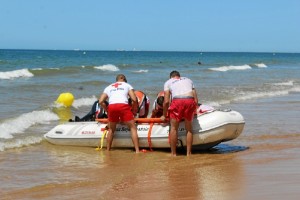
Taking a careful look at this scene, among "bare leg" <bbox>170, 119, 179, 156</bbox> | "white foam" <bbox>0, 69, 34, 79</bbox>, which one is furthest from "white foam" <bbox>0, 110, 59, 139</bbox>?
"white foam" <bbox>0, 69, 34, 79</bbox>

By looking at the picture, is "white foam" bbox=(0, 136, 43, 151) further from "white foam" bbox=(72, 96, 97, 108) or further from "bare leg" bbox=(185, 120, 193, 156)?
"white foam" bbox=(72, 96, 97, 108)

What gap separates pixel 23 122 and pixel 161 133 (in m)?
3.95

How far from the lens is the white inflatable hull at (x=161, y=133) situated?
27.3ft

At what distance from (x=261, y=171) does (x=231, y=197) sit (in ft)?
4.83

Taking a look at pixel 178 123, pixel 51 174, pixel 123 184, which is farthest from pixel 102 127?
pixel 123 184

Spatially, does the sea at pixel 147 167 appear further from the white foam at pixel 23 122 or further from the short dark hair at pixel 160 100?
the short dark hair at pixel 160 100

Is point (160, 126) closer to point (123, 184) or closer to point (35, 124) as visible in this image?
point (123, 184)

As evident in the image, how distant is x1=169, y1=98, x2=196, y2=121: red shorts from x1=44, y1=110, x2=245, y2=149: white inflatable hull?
0.28 m

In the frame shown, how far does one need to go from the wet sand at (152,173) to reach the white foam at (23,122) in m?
1.35

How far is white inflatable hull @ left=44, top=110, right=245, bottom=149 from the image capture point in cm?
834

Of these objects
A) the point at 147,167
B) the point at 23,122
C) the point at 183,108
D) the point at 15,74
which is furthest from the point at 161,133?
the point at 15,74

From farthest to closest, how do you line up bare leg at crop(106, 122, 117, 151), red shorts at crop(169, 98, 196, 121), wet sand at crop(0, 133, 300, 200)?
bare leg at crop(106, 122, 117, 151), red shorts at crop(169, 98, 196, 121), wet sand at crop(0, 133, 300, 200)

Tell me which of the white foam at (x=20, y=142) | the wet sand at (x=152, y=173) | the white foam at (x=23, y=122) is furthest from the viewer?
the white foam at (x=23, y=122)

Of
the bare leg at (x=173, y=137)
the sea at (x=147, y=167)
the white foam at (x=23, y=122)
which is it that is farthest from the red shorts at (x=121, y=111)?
the white foam at (x=23, y=122)
